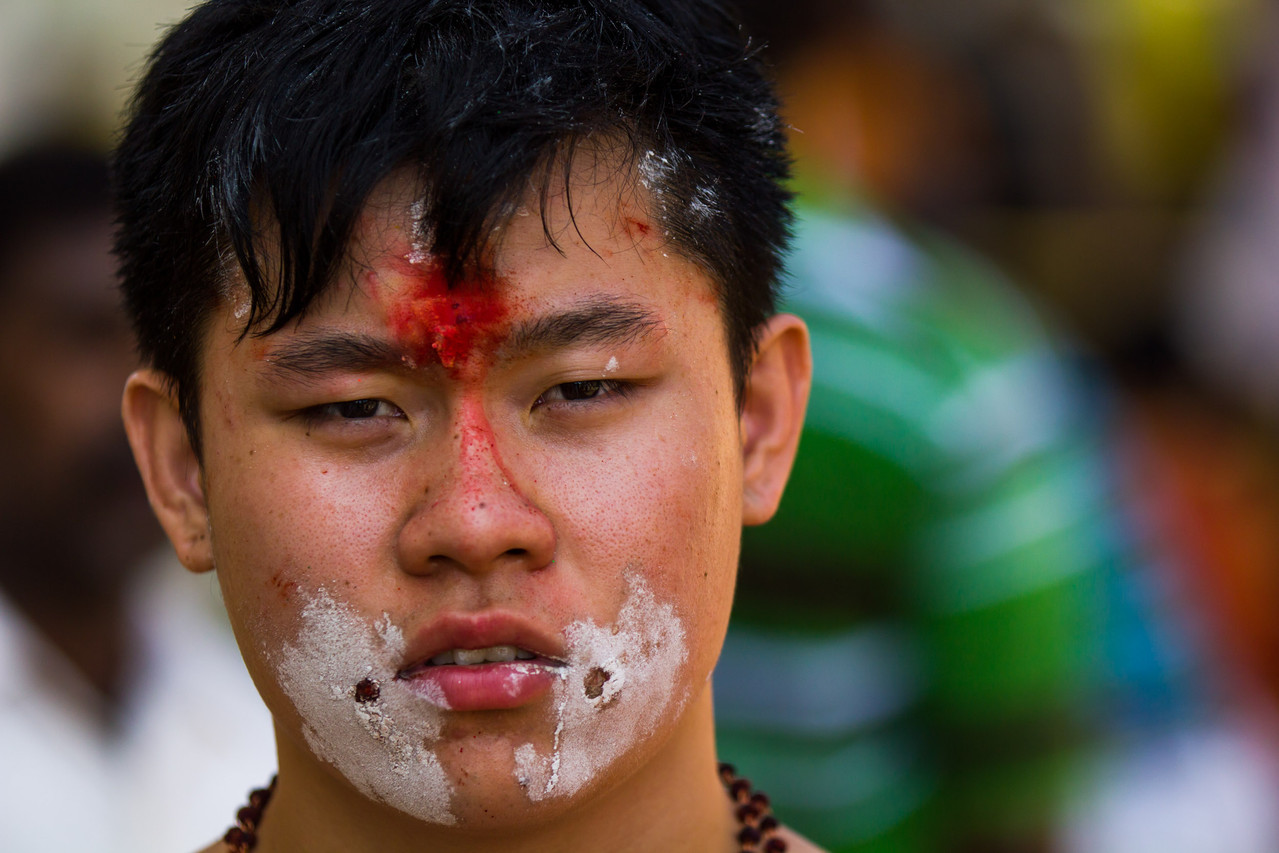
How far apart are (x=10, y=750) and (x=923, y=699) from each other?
2.65 m

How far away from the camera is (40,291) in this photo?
172 inches

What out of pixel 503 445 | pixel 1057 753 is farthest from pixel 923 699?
pixel 503 445

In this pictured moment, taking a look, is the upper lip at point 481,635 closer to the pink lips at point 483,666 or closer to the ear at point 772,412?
the pink lips at point 483,666

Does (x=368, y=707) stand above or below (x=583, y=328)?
below

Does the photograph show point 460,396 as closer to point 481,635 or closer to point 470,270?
point 470,270

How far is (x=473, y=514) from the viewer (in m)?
1.76

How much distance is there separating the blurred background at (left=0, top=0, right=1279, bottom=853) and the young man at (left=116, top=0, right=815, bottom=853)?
4.62 feet

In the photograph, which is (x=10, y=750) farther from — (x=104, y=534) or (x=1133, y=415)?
(x=1133, y=415)

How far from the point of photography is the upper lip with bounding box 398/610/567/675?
1800mm

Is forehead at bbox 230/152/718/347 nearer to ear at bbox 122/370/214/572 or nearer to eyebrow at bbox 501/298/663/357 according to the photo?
eyebrow at bbox 501/298/663/357

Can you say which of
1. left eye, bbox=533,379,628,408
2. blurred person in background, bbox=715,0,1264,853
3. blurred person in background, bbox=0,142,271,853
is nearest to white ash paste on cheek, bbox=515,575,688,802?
left eye, bbox=533,379,628,408

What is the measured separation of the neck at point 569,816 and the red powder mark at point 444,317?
0.62 meters

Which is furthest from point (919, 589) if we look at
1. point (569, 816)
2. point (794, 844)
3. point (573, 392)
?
point (573, 392)

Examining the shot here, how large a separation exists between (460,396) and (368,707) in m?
0.44
